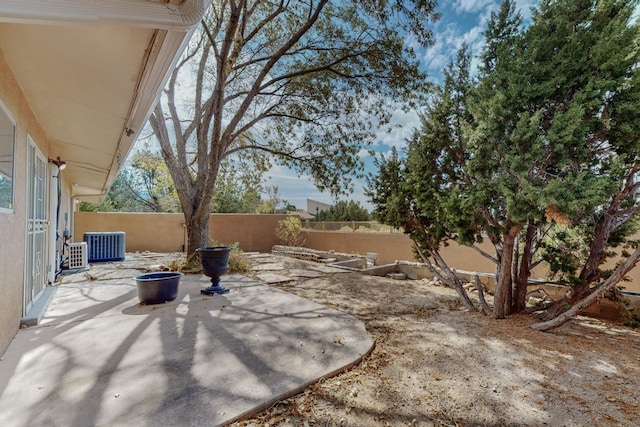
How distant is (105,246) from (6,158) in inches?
294

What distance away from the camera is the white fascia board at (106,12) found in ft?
4.36

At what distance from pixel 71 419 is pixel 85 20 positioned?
2.27 meters

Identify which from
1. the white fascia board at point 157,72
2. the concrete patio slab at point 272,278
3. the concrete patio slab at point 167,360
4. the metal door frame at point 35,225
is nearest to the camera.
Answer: the white fascia board at point 157,72

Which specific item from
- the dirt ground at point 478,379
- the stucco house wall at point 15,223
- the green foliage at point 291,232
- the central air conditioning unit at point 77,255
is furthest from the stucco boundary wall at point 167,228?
the dirt ground at point 478,379

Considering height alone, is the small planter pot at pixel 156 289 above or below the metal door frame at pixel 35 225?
below

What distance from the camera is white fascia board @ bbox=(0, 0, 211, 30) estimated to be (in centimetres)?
133

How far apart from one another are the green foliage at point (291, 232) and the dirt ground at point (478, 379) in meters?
9.32

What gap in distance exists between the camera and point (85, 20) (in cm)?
140

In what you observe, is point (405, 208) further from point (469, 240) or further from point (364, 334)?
point (364, 334)

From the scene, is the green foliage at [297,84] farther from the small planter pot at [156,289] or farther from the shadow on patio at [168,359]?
the shadow on patio at [168,359]

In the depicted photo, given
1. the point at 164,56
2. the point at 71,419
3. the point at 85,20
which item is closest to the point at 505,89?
the point at 164,56

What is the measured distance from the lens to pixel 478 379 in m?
2.50

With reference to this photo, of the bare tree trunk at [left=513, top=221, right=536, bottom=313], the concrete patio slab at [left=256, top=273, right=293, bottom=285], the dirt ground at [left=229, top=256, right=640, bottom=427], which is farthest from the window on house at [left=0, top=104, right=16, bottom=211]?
the bare tree trunk at [left=513, top=221, right=536, bottom=313]

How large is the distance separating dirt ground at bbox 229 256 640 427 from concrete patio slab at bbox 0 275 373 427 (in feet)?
0.82
